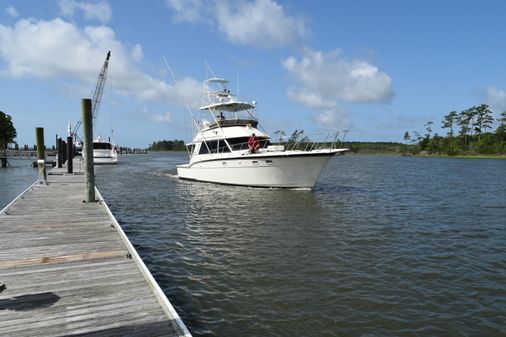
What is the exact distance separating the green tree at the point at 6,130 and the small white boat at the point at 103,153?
18124mm

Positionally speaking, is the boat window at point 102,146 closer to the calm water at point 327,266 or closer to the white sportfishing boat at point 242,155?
the white sportfishing boat at point 242,155

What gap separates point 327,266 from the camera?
27.4 feet

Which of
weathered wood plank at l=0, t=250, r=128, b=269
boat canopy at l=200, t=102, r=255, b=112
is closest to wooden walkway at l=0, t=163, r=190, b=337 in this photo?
weathered wood plank at l=0, t=250, r=128, b=269

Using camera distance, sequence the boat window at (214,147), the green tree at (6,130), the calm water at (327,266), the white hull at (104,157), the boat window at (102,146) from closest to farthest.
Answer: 1. the calm water at (327,266)
2. the boat window at (214,147)
3. the white hull at (104,157)
4. the boat window at (102,146)
5. the green tree at (6,130)

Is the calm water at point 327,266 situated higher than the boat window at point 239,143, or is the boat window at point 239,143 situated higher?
the boat window at point 239,143

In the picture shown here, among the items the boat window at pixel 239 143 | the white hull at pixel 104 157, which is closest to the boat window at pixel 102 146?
the white hull at pixel 104 157

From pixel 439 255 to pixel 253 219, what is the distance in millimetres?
6300

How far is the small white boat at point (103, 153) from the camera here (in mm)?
51812

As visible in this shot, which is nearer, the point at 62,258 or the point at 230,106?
the point at 62,258

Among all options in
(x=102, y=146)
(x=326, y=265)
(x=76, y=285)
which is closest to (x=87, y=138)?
(x=76, y=285)

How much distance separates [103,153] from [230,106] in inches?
1325

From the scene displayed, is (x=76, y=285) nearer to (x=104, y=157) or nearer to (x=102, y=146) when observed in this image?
(x=104, y=157)

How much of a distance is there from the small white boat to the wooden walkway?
4542 cm

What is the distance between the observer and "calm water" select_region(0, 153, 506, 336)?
597cm
